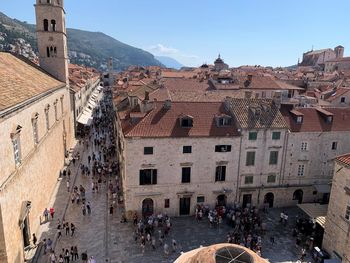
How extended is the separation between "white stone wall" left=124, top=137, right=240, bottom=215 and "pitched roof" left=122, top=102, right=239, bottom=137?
543 millimetres

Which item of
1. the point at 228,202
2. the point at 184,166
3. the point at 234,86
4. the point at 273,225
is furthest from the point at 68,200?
the point at 234,86

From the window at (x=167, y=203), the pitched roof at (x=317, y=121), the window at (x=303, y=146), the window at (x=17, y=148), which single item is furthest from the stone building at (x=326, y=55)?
the window at (x=17, y=148)

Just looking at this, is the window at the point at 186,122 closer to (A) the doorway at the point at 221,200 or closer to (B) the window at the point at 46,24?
(A) the doorway at the point at 221,200

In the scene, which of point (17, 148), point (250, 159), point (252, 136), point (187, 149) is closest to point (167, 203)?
point (187, 149)

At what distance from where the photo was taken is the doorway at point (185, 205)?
94.3ft

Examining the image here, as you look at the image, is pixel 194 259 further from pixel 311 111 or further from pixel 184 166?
pixel 311 111

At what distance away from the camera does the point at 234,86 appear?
2238 inches

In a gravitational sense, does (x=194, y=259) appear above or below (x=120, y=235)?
above

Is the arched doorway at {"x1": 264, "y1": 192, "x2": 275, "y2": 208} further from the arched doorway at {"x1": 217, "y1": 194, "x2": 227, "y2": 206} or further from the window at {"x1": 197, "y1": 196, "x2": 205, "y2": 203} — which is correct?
the window at {"x1": 197, "y1": 196, "x2": 205, "y2": 203}

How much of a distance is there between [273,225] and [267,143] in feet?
24.3

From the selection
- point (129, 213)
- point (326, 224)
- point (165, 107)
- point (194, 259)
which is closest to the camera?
point (194, 259)

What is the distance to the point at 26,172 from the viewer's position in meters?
22.2

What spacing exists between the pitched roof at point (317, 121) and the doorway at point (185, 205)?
12021 mm

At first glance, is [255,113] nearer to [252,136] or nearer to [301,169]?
[252,136]
